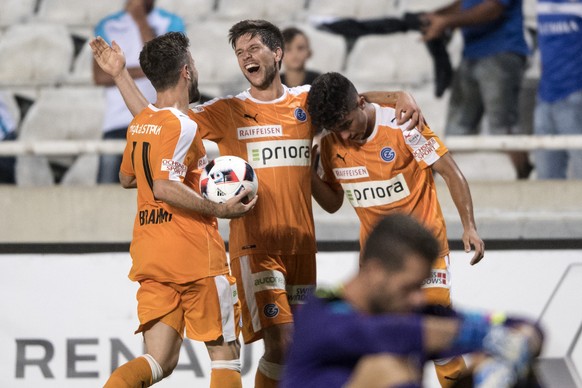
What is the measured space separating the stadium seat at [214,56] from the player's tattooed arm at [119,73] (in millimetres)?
3818

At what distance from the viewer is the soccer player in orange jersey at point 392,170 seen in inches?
201

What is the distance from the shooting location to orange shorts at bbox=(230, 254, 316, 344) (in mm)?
5176

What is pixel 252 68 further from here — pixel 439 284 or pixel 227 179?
pixel 439 284

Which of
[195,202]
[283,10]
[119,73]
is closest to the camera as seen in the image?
[195,202]

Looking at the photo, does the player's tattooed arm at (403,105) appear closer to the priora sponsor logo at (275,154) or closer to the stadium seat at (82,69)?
the priora sponsor logo at (275,154)

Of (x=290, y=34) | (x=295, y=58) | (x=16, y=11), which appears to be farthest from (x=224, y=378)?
(x=16, y=11)

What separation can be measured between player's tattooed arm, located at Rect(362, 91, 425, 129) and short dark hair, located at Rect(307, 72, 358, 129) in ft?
0.85

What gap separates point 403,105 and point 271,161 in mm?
739

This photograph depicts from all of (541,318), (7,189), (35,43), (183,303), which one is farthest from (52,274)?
(35,43)

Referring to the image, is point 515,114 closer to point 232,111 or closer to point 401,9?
point 401,9

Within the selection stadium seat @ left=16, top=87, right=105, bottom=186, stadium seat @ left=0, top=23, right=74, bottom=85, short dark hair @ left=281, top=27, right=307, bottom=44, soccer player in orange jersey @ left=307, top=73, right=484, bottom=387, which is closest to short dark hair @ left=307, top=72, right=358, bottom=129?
soccer player in orange jersey @ left=307, top=73, right=484, bottom=387

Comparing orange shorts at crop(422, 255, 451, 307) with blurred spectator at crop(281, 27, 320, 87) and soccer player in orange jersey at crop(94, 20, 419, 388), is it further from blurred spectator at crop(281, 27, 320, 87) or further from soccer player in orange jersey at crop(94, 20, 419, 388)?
blurred spectator at crop(281, 27, 320, 87)

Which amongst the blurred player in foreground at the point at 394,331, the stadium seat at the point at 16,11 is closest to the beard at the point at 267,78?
the blurred player in foreground at the point at 394,331

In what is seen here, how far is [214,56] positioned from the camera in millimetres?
9633
